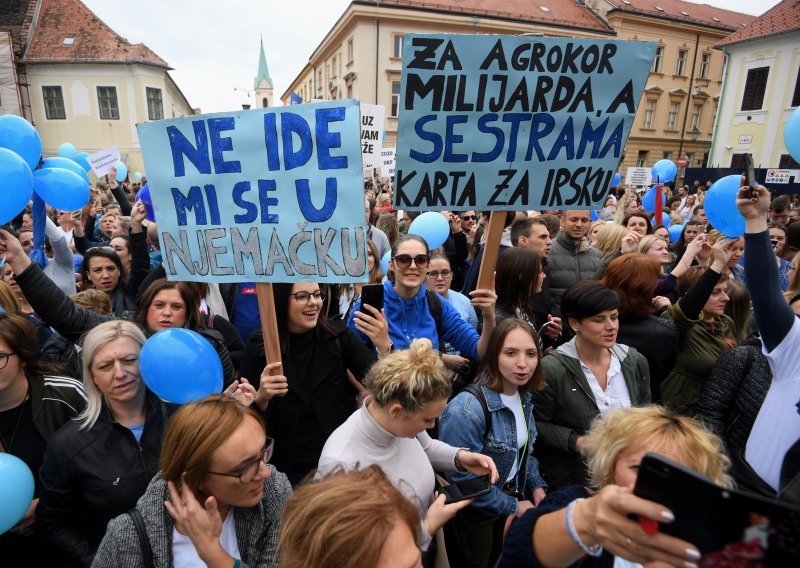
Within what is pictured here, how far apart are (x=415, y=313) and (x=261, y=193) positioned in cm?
134

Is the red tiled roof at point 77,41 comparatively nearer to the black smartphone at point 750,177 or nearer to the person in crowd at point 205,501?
the person in crowd at point 205,501

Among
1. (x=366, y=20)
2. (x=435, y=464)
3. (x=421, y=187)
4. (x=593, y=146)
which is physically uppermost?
(x=366, y=20)

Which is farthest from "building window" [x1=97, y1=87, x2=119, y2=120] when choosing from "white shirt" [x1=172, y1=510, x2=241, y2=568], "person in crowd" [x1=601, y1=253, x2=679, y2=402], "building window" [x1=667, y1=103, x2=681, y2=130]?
"building window" [x1=667, y1=103, x2=681, y2=130]

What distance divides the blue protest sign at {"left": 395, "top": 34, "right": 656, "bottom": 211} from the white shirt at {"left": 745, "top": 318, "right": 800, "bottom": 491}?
107 centimetres

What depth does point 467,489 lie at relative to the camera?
1979 mm

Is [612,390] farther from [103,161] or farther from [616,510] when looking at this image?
[103,161]

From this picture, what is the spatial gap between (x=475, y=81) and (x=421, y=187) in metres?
0.57

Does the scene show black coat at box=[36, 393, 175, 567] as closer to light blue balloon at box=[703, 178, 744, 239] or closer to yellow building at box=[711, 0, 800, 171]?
light blue balloon at box=[703, 178, 744, 239]

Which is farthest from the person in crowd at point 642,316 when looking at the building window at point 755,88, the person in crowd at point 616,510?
the building window at point 755,88

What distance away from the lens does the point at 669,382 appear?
312 centimetres

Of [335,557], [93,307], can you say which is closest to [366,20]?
[93,307]

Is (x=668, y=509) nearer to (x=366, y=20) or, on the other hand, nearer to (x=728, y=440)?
(x=728, y=440)

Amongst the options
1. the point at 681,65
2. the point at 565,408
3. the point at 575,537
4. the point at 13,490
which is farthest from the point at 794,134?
the point at 681,65

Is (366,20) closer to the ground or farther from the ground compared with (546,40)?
farther from the ground
